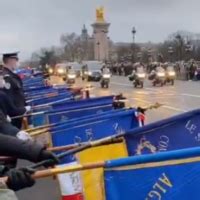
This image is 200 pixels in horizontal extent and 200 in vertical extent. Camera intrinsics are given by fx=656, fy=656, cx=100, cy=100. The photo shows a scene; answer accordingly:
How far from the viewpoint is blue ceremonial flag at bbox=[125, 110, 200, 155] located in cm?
590

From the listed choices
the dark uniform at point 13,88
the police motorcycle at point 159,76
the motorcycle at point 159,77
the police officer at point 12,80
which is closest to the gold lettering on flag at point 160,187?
the dark uniform at point 13,88

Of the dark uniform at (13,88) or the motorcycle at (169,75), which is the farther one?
the motorcycle at (169,75)

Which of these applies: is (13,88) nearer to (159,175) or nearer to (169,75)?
(159,175)

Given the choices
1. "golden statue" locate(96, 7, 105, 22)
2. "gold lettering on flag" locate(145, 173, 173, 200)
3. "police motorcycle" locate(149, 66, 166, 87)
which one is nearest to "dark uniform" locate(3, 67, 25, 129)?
"gold lettering on flag" locate(145, 173, 173, 200)

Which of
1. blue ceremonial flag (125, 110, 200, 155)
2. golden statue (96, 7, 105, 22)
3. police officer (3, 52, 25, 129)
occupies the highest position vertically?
golden statue (96, 7, 105, 22)

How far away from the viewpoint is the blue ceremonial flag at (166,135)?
5.90 meters

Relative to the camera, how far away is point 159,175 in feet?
13.2

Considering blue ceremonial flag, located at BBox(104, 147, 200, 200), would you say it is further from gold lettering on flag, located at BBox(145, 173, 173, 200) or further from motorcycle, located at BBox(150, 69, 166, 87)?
motorcycle, located at BBox(150, 69, 166, 87)

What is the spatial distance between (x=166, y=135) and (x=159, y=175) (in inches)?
84.1

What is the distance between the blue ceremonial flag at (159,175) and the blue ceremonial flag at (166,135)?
1.73 m

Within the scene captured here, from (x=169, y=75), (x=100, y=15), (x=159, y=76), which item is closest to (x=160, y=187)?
(x=159, y=76)

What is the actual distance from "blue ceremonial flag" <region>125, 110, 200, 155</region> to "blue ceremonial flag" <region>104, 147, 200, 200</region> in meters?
1.73

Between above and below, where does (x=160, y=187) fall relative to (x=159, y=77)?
above

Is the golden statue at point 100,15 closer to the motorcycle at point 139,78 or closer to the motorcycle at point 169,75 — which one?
the motorcycle at point 169,75
